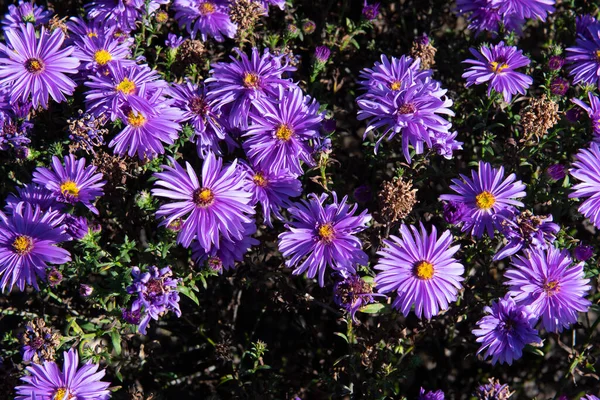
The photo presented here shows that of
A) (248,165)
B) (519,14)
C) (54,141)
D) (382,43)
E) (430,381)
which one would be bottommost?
(430,381)

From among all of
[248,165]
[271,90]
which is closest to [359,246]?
[248,165]

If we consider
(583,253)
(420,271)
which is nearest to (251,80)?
(420,271)

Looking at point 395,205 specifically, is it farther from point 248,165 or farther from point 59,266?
point 59,266

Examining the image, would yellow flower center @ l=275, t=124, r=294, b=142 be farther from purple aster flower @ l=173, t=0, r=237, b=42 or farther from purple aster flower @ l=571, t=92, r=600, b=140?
purple aster flower @ l=571, t=92, r=600, b=140

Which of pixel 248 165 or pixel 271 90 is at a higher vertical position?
pixel 271 90

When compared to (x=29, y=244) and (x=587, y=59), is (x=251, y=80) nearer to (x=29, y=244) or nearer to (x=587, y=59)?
(x=29, y=244)
